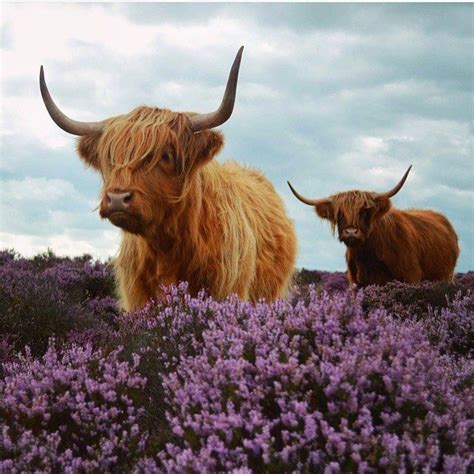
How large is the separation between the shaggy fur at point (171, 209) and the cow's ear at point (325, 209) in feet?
17.8

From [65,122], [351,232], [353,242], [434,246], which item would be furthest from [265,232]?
[434,246]

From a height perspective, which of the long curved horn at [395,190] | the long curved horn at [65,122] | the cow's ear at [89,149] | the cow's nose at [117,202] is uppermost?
the long curved horn at [395,190]

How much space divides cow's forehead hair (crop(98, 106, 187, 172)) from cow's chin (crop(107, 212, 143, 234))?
1.24 ft

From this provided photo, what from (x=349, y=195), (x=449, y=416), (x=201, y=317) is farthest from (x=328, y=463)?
(x=349, y=195)

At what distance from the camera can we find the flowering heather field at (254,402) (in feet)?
8.30

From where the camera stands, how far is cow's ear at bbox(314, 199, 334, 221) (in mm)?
11633

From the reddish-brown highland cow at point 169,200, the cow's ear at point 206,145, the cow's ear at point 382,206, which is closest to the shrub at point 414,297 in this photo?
the reddish-brown highland cow at point 169,200

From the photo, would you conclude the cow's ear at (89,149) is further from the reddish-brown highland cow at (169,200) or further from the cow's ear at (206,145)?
the cow's ear at (206,145)

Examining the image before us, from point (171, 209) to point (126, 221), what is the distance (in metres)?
0.45

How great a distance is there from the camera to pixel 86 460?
2.90 metres

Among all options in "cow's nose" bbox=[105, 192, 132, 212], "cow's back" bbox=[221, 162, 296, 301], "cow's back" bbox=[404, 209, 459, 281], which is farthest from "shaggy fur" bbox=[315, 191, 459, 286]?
"cow's nose" bbox=[105, 192, 132, 212]

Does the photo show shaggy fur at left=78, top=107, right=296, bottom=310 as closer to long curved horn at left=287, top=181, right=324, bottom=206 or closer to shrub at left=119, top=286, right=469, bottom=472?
shrub at left=119, top=286, right=469, bottom=472

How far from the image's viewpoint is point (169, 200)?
5387 mm

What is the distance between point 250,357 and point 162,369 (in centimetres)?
→ 66
